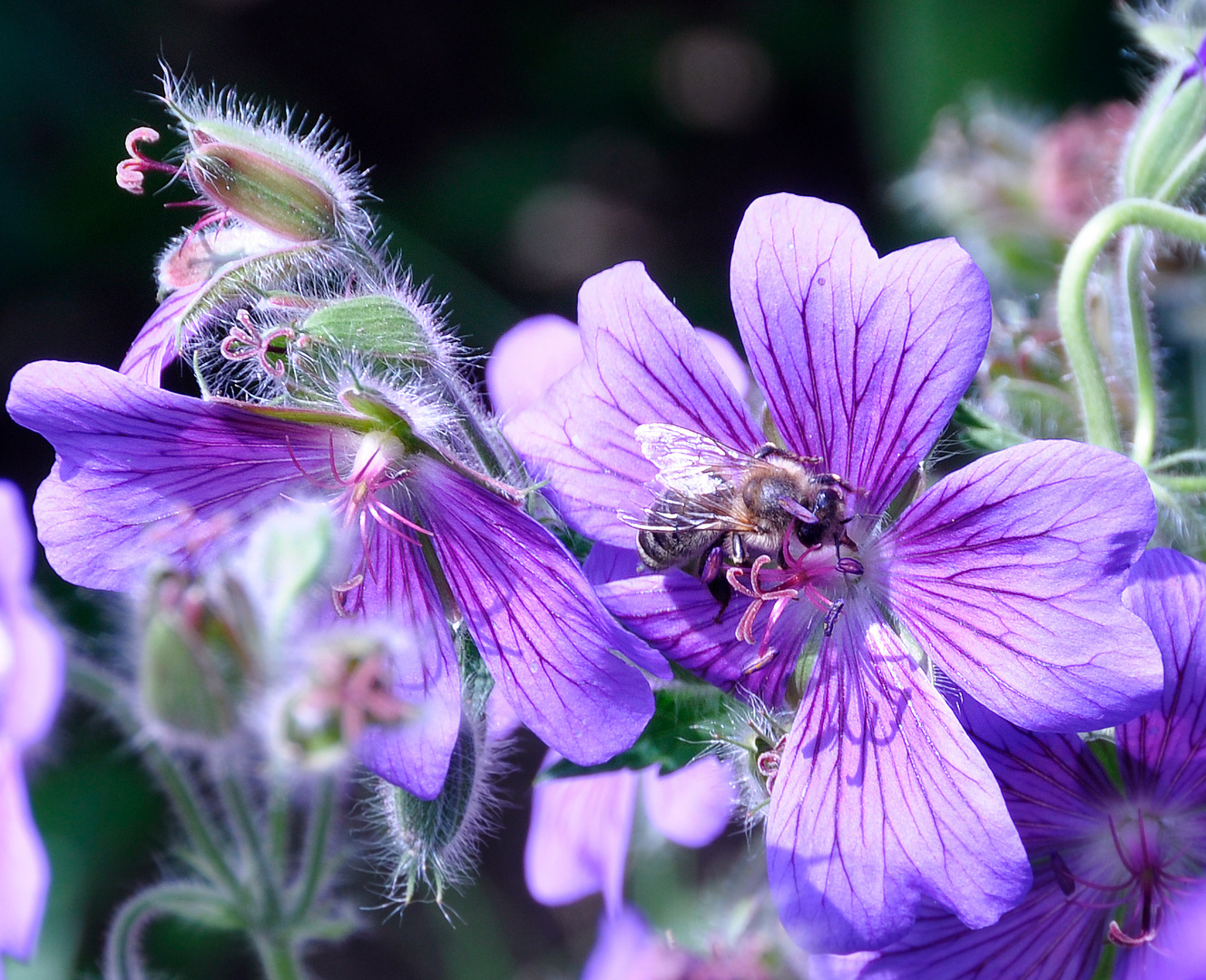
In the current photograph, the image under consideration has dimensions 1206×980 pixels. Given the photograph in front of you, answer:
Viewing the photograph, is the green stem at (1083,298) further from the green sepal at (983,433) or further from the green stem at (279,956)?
the green stem at (279,956)

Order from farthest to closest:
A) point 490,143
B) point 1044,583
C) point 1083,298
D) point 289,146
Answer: point 490,143
point 1083,298
point 289,146
point 1044,583

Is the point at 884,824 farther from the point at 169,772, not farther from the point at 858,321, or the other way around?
the point at 169,772

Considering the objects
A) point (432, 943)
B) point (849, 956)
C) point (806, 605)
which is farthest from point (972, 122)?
point (432, 943)

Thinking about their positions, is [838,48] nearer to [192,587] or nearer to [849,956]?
[849,956]

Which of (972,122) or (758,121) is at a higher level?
(972,122)

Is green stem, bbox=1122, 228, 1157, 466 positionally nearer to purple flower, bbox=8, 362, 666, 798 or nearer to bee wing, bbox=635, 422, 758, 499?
bee wing, bbox=635, 422, 758, 499

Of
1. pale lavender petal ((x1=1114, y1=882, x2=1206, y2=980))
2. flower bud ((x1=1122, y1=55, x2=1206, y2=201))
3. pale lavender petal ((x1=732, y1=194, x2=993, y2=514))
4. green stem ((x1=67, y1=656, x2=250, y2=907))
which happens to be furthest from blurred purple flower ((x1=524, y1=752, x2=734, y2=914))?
flower bud ((x1=1122, y1=55, x2=1206, y2=201))

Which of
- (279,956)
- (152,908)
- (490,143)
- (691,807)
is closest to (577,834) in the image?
(691,807)
